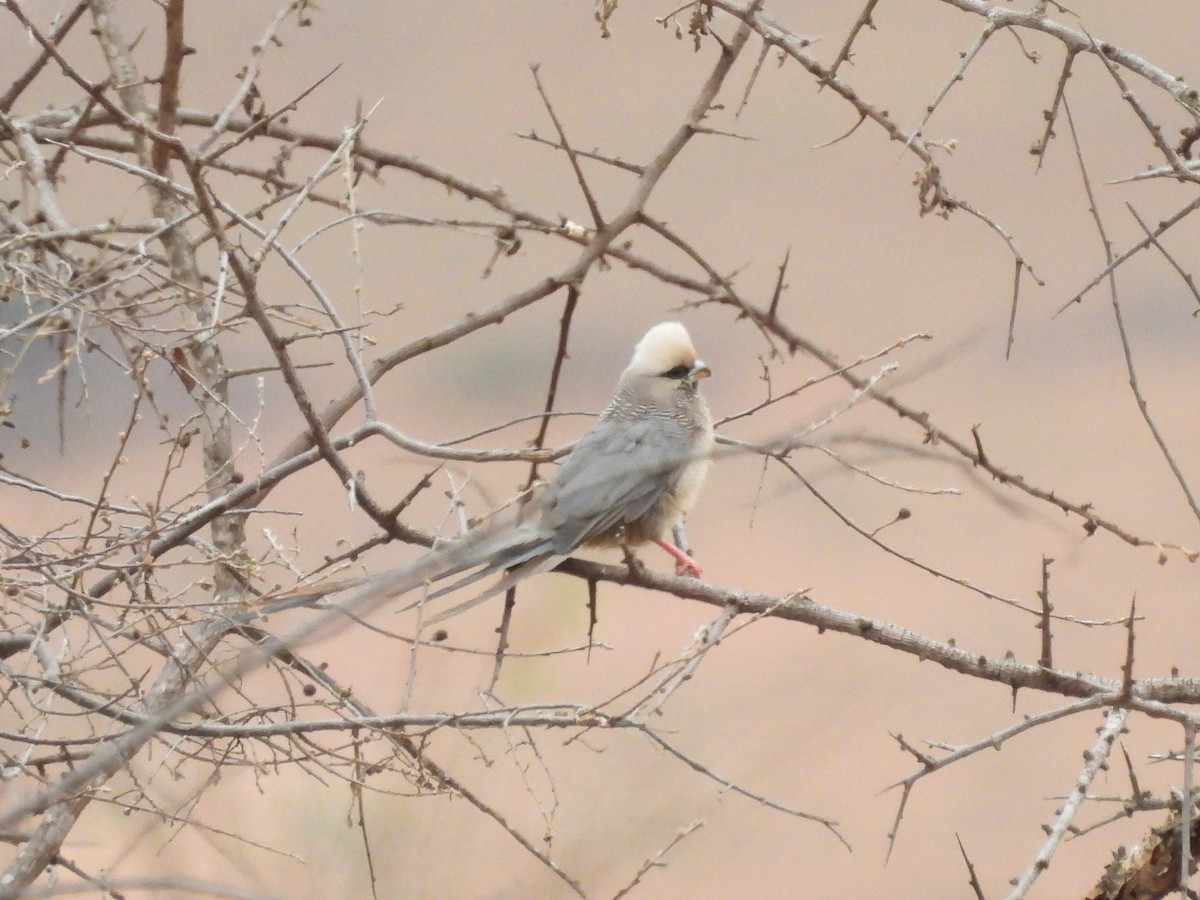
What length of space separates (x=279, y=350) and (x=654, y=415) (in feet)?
3.36

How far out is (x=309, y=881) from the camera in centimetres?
117

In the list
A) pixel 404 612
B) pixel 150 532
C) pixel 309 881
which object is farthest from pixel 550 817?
pixel 150 532

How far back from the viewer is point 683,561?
214 centimetres

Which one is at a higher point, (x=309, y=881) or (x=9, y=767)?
(x=9, y=767)

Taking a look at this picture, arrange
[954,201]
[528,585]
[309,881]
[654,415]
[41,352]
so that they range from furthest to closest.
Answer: [41,352] < [654,415] < [528,585] < [954,201] < [309,881]

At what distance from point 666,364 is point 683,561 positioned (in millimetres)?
365

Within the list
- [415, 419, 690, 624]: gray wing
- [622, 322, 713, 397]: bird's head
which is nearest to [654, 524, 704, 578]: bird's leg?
[415, 419, 690, 624]: gray wing

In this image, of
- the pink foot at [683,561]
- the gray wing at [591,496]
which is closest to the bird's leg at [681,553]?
the pink foot at [683,561]

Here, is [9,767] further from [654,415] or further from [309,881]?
[654,415]

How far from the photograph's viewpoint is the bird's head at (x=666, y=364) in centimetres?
222

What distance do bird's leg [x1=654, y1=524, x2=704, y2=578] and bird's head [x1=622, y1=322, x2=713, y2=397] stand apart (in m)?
0.25

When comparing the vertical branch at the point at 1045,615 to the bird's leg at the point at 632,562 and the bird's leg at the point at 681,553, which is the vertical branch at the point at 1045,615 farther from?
the bird's leg at the point at 681,553

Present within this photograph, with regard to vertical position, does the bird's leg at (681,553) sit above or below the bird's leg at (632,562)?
above

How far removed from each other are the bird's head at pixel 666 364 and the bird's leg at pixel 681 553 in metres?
0.25
